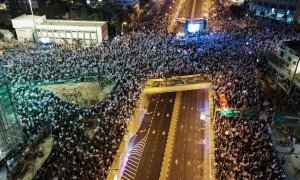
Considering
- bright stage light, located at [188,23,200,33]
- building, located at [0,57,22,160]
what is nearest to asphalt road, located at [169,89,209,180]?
building, located at [0,57,22,160]

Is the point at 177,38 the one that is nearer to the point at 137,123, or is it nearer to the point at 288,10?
the point at 137,123

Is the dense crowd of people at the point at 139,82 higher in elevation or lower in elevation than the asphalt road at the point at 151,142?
higher

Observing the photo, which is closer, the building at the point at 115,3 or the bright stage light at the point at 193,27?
the bright stage light at the point at 193,27

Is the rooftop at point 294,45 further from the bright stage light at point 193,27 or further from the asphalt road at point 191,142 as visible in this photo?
the bright stage light at point 193,27

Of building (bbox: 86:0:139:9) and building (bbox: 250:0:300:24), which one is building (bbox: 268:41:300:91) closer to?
building (bbox: 250:0:300:24)

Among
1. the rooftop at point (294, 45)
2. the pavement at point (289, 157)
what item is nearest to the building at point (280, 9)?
the rooftop at point (294, 45)

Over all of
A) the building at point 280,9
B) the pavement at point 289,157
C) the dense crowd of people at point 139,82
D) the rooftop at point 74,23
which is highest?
the building at point 280,9

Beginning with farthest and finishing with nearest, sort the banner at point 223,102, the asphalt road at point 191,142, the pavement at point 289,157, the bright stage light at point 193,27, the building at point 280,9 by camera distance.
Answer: the building at point 280,9, the bright stage light at point 193,27, the banner at point 223,102, the asphalt road at point 191,142, the pavement at point 289,157
